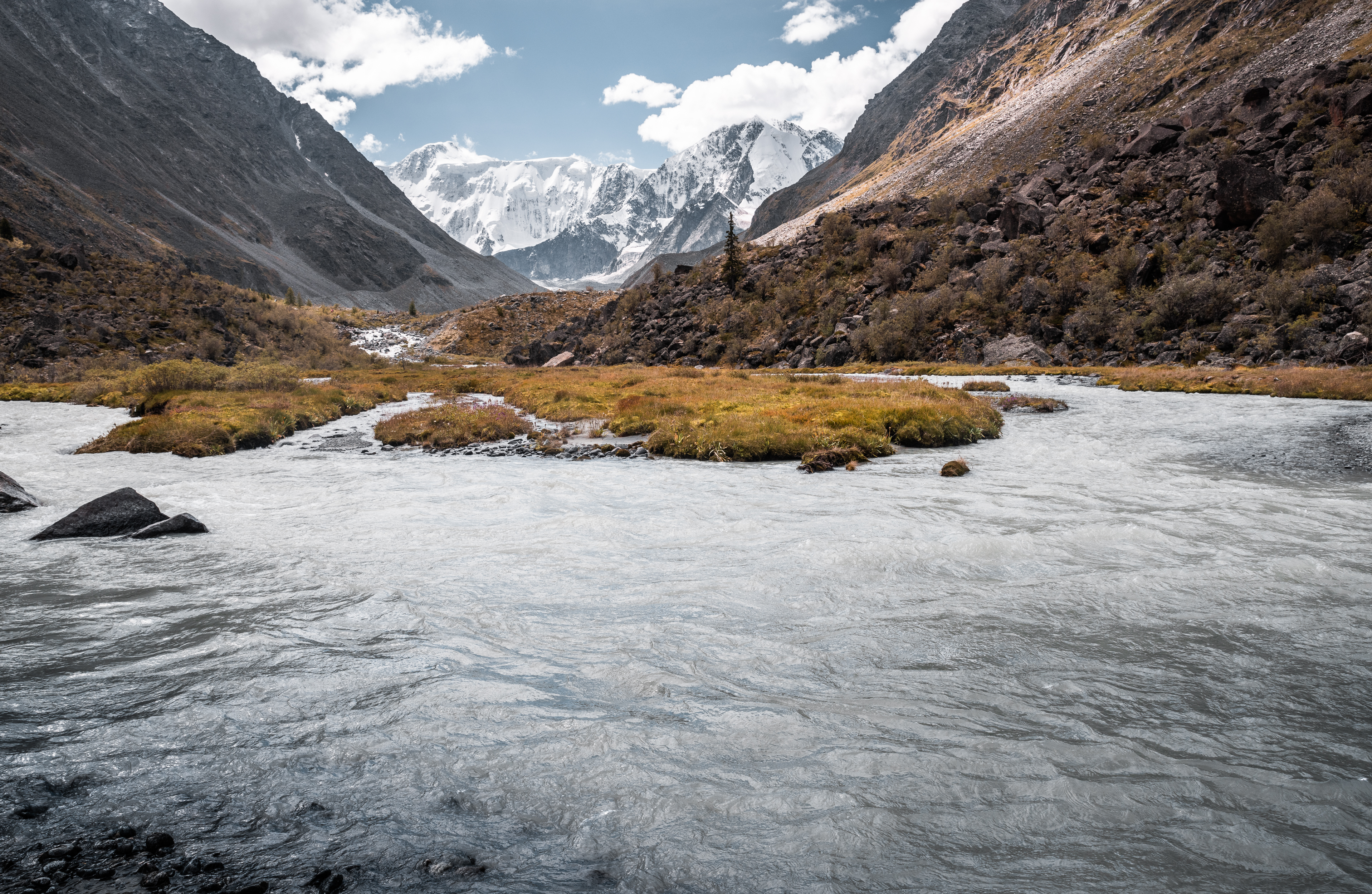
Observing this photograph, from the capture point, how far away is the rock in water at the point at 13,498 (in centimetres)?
1372

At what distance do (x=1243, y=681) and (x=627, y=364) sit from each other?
7703 centimetres

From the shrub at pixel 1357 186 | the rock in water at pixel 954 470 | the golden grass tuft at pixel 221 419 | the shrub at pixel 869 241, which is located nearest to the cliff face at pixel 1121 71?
the shrub at pixel 1357 186

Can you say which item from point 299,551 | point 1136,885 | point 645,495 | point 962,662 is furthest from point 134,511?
point 1136,885

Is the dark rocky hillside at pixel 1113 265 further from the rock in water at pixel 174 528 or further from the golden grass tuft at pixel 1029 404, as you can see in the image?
the rock in water at pixel 174 528

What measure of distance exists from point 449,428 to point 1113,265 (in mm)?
57176

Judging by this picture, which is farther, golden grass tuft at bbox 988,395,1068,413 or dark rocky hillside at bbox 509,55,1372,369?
dark rocky hillside at bbox 509,55,1372,369

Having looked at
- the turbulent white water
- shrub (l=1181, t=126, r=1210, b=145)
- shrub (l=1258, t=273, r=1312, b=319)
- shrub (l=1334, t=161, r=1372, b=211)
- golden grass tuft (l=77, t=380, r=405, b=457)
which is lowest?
the turbulent white water

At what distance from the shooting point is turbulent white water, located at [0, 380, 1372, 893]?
14.3ft

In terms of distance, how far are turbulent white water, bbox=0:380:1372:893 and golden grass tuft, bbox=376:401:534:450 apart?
13262mm

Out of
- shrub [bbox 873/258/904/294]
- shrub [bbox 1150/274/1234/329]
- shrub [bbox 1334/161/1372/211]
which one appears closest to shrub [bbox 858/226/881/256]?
shrub [bbox 873/258/904/294]

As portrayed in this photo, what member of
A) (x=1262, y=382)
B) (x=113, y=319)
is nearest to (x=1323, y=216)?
(x=1262, y=382)

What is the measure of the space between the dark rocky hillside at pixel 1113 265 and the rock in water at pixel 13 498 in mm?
56031

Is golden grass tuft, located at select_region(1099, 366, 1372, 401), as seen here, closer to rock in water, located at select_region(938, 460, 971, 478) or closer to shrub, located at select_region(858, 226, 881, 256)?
rock in water, located at select_region(938, 460, 971, 478)

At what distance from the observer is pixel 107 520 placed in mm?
12047
